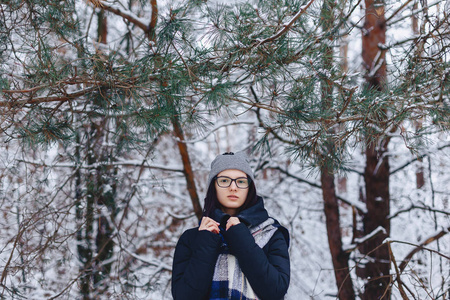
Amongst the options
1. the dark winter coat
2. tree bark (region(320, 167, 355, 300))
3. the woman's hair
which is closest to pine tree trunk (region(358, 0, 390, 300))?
tree bark (region(320, 167, 355, 300))

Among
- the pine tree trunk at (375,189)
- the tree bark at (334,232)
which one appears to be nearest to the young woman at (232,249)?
the tree bark at (334,232)

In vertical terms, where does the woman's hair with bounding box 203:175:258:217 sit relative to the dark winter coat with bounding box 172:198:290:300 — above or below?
above

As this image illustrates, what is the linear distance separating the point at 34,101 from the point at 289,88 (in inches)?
51.2

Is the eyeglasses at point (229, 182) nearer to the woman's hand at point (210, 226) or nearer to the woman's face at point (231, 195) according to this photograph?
the woman's face at point (231, 195)

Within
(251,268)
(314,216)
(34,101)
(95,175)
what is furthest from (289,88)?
(314,216)

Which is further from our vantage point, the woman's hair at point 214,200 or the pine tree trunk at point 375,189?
the pine tree trunk at point 375,189

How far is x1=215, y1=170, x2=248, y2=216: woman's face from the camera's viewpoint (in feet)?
5.56

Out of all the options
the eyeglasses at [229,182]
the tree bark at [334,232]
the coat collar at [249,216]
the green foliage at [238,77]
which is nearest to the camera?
the coat collar at [249,216]

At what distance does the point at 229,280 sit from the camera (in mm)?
1518

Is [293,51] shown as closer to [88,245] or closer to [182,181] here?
[88,245]

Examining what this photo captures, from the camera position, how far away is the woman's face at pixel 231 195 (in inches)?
66.7

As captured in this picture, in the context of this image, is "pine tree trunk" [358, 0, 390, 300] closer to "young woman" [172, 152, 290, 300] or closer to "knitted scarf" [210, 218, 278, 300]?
"young woman" [172, 152, 290, 300]

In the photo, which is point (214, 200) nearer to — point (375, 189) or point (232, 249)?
point (232, 249)

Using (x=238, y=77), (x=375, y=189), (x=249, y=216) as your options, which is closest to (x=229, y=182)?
(x=249, y=216)
